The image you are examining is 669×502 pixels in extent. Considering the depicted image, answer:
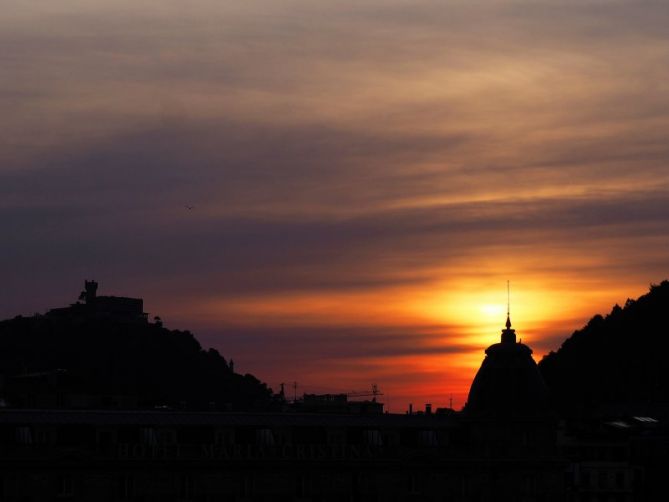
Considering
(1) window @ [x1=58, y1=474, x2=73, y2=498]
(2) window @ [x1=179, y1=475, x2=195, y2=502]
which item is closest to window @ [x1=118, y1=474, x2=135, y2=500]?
(1) window @ [x1=58, y1=474, x2=73, y2=498]

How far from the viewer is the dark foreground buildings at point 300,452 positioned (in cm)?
15150

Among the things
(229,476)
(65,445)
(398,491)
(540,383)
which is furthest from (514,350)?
(65,445)

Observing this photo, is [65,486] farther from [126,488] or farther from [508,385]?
[508,385]

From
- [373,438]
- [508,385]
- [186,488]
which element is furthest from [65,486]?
[508,385]

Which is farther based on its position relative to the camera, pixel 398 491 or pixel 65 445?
pixel 398 491

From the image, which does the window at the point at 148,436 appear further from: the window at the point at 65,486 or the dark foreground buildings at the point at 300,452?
the window at the point at 65,486

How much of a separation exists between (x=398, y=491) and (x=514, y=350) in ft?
62.0

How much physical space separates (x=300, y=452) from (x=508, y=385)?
2273 cm

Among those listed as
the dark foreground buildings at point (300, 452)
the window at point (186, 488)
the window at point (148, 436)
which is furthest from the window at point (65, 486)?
the window at point (186, 488)

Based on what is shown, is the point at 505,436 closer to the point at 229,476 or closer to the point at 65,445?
the point at 229,476

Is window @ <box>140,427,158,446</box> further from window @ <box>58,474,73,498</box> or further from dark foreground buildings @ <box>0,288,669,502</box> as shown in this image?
window @ <box>58,474,73,498</box>

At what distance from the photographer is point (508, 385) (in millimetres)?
175000

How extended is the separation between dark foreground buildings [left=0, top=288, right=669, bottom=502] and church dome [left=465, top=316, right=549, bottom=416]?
0.09 m

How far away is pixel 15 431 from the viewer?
151 meters
